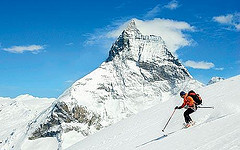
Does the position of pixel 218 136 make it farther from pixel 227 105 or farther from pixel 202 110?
pixel 202 110

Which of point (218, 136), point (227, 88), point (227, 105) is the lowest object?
point (218, 136)

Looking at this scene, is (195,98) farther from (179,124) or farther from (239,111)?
(179,124)

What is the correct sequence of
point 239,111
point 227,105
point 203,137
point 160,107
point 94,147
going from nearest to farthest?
point 203,137 < point 239,111 < point 227,105 < point 94,147 < point 160,107

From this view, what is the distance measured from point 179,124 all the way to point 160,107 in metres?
8.44

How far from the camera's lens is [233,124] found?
1238cm

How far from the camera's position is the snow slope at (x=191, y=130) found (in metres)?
11.3

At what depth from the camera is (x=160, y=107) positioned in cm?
2738

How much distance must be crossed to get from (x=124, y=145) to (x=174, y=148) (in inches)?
287

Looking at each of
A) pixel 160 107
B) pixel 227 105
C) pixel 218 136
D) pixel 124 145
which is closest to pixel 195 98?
pixel 227 105

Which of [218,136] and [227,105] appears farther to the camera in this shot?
[227,105]

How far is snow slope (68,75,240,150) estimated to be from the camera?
37.0 feet

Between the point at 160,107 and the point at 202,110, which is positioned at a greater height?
the point at 160,107

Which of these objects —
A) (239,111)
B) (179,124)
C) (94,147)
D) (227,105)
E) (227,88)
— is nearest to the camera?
(239,111)

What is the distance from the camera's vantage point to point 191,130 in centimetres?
1423
